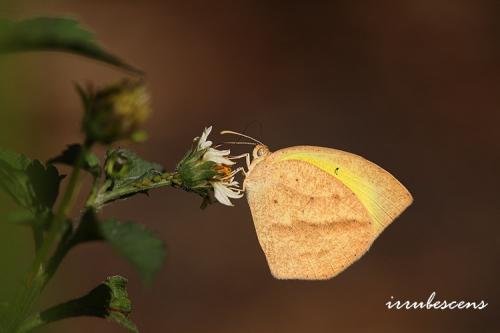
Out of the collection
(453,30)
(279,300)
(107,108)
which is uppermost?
(453,30)

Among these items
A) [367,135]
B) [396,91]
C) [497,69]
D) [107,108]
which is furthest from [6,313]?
[497,69]

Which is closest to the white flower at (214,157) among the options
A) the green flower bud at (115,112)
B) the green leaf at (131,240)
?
the green flower bud at (115,112)

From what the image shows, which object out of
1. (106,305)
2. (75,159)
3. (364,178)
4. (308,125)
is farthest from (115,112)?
(308,125)

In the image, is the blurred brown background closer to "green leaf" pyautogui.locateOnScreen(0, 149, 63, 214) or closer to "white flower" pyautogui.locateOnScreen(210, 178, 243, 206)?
"white flower" pyautogui.locateOnScreen(210, 178, 243, 206)

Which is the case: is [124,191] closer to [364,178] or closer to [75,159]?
[75,159]

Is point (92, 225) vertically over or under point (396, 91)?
under

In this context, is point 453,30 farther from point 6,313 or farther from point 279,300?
point 6,313
